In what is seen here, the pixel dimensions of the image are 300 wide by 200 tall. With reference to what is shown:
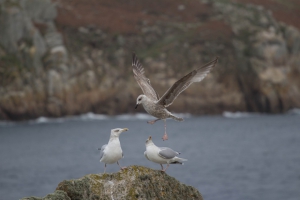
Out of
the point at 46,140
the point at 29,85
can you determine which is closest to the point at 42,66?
the point at 29,85

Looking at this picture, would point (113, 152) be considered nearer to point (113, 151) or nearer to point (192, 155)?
point (113, 151)

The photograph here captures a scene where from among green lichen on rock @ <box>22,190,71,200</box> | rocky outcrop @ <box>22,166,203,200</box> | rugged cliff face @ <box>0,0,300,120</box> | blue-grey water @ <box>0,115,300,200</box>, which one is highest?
rugged cliff face @ <box>0,0,300,120</box>

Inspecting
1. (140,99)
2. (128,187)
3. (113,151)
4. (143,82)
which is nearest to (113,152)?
(113,151)

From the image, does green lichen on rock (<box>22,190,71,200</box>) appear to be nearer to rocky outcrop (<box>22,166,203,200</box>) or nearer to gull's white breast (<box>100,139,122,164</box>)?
rocky outcrop (<box>22,166,203,200</box>)

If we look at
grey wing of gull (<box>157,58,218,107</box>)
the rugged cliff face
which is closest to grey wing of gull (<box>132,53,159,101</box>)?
grey wing of gull (<box>157,58,218,107</box>)

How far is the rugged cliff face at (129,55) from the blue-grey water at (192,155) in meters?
4.41

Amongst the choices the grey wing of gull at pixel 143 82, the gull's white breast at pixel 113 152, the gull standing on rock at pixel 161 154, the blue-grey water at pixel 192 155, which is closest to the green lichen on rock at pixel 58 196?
the gull's white breast at pixel 113 152

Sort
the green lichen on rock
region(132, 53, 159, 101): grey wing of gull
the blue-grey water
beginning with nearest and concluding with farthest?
1. the green lichen on rock
2. region(132, 53, 159, 101): grey wing of gull
3. the blue-grey water

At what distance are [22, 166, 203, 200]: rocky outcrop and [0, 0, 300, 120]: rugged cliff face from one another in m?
71.4

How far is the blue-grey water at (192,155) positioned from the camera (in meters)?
32.4

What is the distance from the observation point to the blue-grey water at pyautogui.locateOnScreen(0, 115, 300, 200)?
3238 centimetres

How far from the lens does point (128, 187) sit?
27.8ft

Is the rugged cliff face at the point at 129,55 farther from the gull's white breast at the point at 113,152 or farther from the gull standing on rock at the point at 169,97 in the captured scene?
the gull's white breast at the point at 113,152

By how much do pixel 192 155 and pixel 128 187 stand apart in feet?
134
